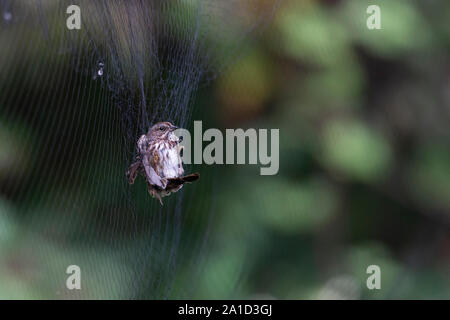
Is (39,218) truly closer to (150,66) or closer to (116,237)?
(116,237)

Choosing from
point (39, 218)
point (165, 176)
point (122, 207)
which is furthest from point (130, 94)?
point (39, 218)

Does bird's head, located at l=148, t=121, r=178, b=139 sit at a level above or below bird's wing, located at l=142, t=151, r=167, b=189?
above

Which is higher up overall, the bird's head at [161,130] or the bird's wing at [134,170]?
the bird's head at [161,130]

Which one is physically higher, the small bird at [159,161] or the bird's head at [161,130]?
the bird's head at [161,130]
